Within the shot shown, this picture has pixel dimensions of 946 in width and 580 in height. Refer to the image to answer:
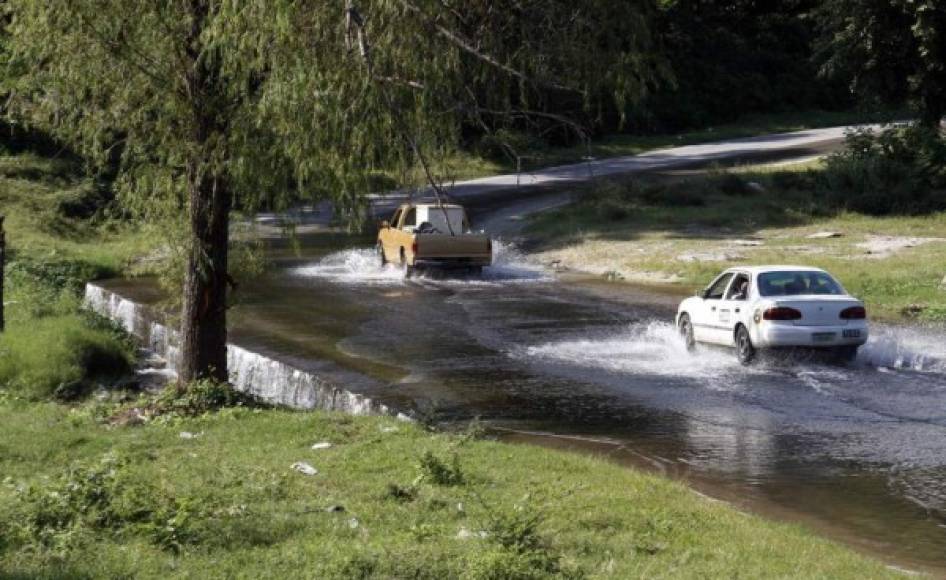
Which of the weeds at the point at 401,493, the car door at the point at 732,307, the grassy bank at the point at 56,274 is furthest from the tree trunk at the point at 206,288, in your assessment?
the car door at the point at 732,307

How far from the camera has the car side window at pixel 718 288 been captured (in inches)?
805

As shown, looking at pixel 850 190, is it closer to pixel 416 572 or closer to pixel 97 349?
pixel 97 349

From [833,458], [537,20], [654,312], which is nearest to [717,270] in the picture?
[654,312]

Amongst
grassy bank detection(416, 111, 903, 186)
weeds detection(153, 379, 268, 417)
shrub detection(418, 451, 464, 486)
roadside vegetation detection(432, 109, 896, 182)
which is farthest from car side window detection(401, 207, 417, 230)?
shrub detection(418, 451, 464, 486)

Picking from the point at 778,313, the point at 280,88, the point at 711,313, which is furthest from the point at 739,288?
the point at 280,88

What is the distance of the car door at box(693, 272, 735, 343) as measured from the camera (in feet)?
65.7

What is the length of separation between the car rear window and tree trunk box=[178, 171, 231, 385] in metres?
7.99

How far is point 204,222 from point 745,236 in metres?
21.9

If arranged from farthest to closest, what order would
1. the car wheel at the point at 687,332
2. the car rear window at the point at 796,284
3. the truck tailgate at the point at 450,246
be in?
the truck tailgate at the point at 450,246
the car wheel at the point at 687,332
the car rear window at the point at 796,284

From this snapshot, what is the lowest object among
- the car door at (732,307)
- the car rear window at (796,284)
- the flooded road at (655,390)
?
the flooded road at (655,390)

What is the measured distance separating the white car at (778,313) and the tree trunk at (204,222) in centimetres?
760

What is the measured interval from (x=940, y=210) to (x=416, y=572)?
99.7 ft

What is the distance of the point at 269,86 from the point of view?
12.1 m

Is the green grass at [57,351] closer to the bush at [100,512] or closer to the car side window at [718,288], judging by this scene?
the bush at [100,512]
